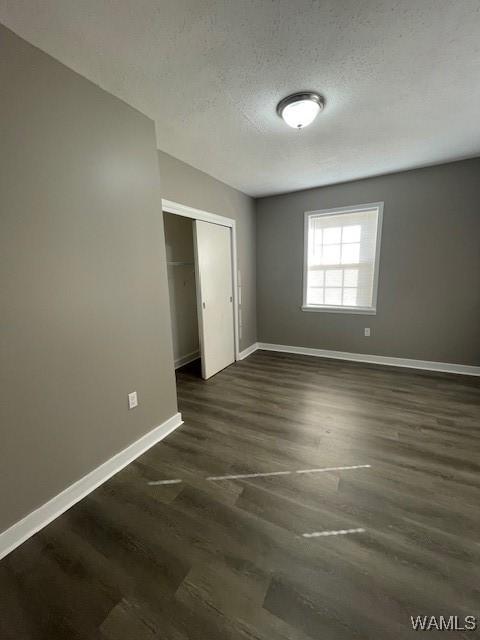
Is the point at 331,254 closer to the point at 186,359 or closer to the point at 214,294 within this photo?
the point at 214,294

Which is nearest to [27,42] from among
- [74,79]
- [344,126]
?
[74,79]

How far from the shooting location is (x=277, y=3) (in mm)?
1114

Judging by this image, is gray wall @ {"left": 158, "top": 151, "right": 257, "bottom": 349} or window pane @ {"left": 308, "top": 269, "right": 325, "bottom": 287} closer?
gray wall @ {"left": 158, "top": 151, "right": 257, "bottom": 349}

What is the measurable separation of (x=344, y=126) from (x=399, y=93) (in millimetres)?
436

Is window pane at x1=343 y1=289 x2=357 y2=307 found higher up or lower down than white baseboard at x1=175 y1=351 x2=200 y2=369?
higher up

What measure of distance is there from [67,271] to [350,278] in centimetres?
344

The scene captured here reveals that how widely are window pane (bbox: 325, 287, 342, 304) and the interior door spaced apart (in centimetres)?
149

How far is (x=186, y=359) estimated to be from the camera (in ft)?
13.2

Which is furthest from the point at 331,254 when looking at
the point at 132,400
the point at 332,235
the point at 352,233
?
the point at 132,400

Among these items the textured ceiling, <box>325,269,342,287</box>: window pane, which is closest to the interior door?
the textured ceiling

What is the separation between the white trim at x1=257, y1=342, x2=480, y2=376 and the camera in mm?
3209

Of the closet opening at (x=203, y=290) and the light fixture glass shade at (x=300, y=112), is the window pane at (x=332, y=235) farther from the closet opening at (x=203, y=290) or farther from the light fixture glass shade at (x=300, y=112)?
the light fixture glass shade at (x=300, y=112)

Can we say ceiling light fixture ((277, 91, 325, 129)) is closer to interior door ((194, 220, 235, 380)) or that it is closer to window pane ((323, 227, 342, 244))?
interior door ((194, 220, 235, 380))

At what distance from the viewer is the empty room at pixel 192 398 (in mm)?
1101
